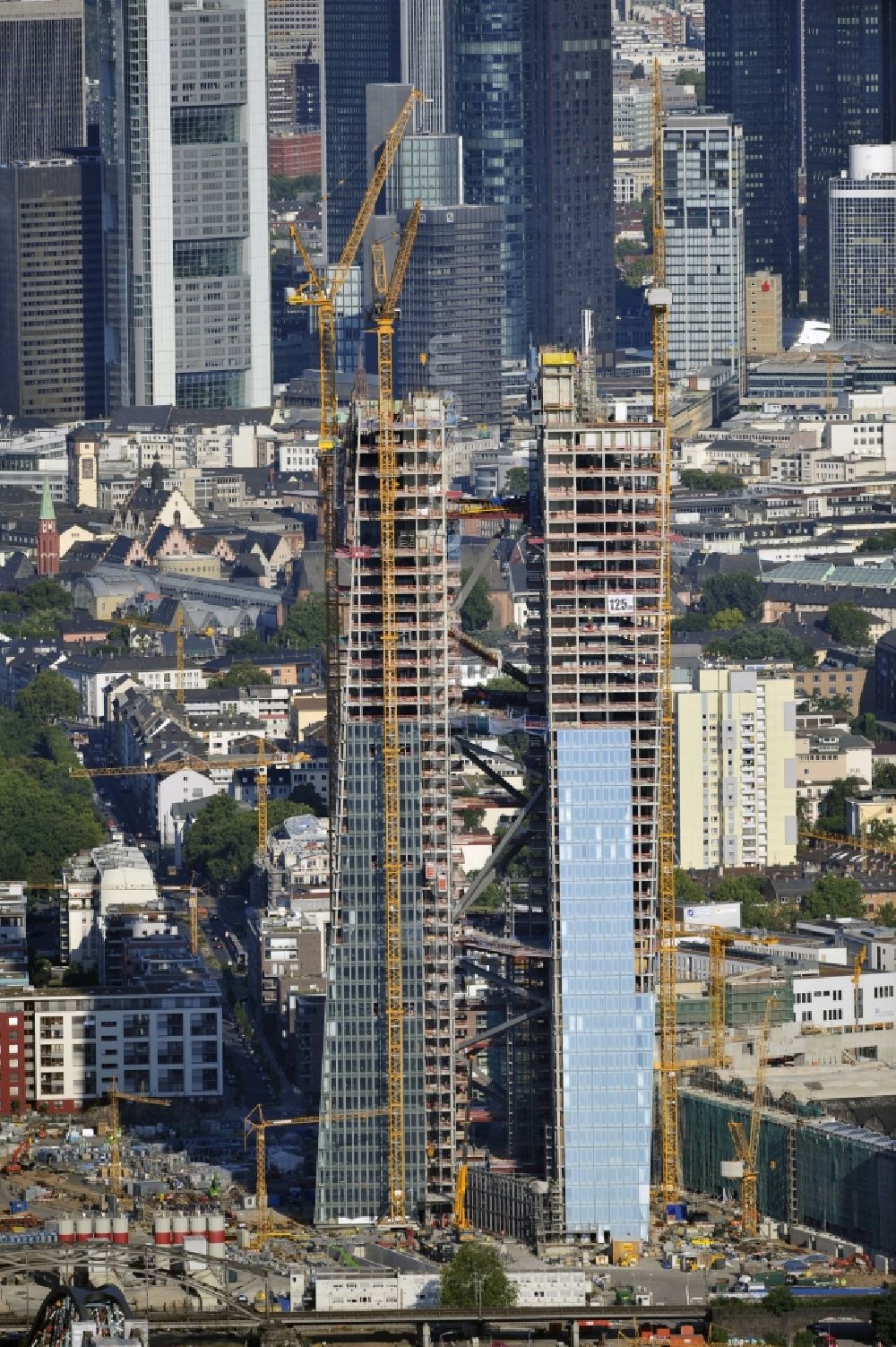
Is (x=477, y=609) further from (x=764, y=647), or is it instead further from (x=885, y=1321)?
(x=885, y=1321)

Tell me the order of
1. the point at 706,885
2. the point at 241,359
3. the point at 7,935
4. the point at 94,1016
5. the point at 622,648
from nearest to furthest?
1. the point at 622,648
2. the point at 94,1016
3. the point at 7,935
4. the point at 706,885
5. the point at 241,359

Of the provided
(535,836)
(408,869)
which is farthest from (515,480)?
(408,869)

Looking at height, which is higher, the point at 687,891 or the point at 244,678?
the point at 244,678

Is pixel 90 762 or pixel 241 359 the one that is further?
pixel 241 359

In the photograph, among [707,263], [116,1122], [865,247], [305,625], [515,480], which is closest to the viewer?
[116,1122]

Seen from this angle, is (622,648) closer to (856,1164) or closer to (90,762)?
(856,1164)

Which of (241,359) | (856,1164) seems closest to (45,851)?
(856,1164)

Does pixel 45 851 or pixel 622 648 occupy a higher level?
pixel 622 648
